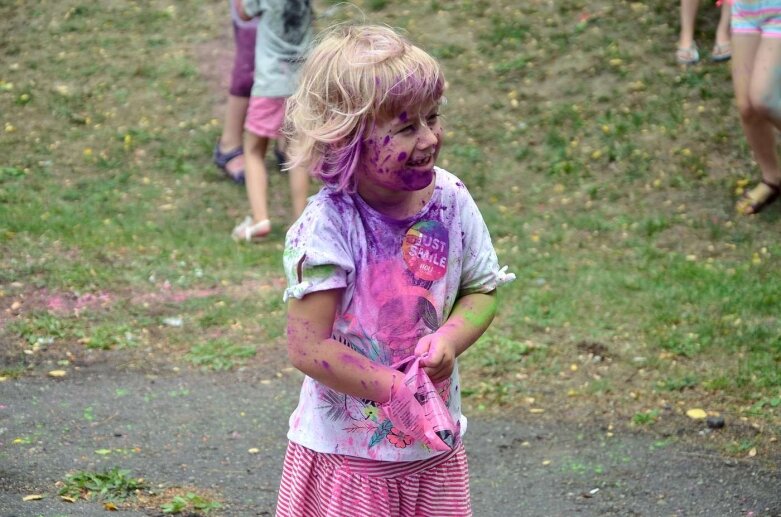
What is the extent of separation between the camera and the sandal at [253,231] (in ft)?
21.1

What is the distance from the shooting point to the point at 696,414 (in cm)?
433

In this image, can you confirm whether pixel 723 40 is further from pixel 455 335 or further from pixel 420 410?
pixel 420 410

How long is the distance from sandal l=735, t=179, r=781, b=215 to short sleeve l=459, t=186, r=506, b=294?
432cm

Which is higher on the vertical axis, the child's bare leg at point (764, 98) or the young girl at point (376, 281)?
the young girl at point (376, 281)

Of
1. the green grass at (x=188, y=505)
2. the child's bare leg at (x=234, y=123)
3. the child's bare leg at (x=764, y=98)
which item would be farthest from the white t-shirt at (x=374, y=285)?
the child's bare leg at (x=234, y=123)

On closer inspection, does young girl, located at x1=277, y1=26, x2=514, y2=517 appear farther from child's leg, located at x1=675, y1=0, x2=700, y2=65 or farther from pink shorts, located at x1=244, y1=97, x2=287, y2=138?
child's leg, located at x1=675, y1=0, x2=700, y2=65

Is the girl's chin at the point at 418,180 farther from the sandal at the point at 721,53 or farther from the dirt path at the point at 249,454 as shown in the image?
the sandal at the point at 721,53

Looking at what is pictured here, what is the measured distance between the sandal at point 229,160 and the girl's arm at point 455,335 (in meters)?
4.94

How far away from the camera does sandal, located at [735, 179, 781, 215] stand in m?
6.41

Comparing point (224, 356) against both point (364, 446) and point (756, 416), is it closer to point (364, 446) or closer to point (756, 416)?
point (756, 416)

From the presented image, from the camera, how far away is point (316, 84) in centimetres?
231

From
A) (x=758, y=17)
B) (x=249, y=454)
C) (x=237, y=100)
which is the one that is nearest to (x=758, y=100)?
(x=758, y=17)

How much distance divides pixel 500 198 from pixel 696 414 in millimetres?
2855

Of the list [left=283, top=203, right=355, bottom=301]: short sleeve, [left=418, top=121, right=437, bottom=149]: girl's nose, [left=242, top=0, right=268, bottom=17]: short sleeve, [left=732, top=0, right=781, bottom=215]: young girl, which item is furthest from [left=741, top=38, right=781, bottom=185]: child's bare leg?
[left=283, top=203, right=355, bottom=301]: short sleeve
